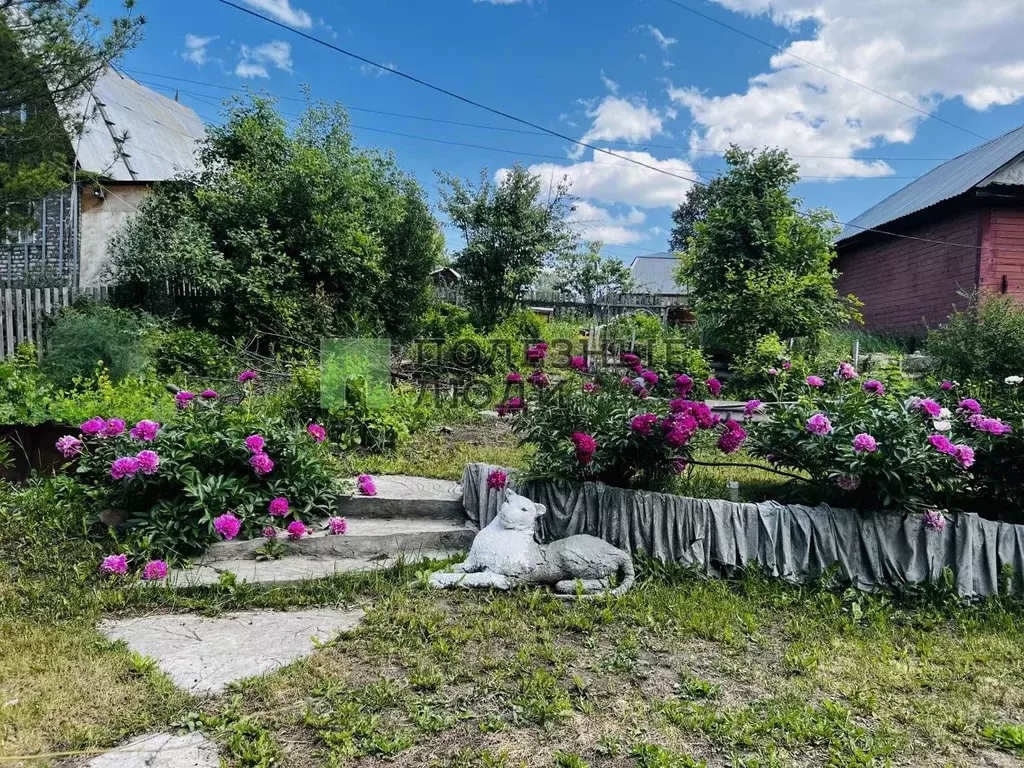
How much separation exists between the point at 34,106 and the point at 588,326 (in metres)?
9.16

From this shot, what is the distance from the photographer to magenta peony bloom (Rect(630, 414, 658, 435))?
10.2 ft

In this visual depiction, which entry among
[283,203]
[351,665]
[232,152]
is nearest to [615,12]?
[283,203]

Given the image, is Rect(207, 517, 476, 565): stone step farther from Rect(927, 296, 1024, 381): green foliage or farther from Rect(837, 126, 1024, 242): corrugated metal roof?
Rect(837, 126, 1024, 242): corrugated metal roof

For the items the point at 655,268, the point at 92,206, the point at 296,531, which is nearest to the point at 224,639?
the point at 296,531

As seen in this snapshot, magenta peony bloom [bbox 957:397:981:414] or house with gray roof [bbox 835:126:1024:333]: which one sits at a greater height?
house with gray roof [bbox 835:126:1024:333]

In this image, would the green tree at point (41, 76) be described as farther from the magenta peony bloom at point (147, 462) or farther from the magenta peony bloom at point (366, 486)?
the magenta peony bloom at point (366, 486)

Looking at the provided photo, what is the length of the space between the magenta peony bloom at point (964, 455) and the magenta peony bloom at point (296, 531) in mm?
3467

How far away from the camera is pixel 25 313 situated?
704 cm

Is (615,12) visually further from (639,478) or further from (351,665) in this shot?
(351,665)

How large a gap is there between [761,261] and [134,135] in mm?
13041

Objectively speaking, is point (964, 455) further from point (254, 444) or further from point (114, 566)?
point (114, 566)

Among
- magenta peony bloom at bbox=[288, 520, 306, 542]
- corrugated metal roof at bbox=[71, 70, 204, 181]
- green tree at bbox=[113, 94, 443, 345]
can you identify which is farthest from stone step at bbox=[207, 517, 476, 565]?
corrugated metal roof at bbox=[71, 70, 204, 181]

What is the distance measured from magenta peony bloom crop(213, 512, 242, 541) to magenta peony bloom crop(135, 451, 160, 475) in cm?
45

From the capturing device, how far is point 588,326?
12258mm
